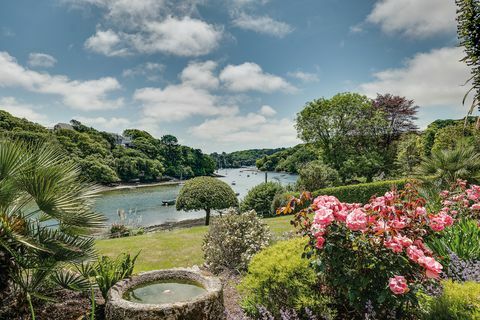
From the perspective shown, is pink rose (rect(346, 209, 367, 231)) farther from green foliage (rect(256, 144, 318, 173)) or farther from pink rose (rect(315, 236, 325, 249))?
green foliage (rect(256, 144, 318, 173))

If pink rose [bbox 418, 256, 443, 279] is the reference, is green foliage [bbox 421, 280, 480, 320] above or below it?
below

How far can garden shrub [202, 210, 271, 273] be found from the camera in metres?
6.75

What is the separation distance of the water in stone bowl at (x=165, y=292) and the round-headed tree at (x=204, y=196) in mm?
14541

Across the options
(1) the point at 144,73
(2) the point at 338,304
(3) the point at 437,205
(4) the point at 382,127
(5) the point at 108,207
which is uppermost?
(1) the point at 144,73

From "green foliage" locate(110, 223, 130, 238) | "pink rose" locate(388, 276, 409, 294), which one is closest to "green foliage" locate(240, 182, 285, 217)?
"green foliage" locate(110, 223, 130, 238)

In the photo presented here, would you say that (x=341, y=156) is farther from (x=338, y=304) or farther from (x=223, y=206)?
(x=338, y=304)

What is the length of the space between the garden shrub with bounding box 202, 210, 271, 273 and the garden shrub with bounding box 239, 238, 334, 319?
2256 millimetres

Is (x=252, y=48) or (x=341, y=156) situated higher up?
(x=252, y=48)

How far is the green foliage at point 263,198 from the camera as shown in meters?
24.6

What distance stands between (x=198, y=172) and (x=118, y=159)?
124ft

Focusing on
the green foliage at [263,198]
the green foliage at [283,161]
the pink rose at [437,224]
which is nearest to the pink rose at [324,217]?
the pink rose at [437,224]

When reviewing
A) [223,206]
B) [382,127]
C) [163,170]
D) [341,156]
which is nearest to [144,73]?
[223,206]

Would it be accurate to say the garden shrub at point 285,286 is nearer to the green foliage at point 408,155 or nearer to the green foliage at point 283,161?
the green foliage at point 408,155

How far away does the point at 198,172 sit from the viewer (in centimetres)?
10819
